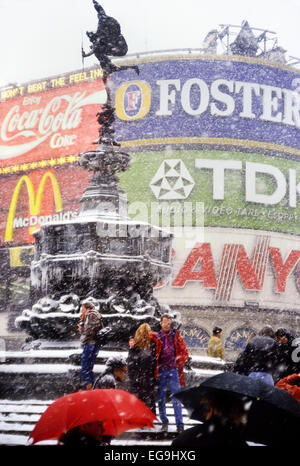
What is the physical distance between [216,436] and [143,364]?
14.5 ft

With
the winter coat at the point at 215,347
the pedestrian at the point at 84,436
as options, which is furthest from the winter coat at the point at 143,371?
the winter coat at the point at 215,347

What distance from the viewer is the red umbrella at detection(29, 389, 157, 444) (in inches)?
145

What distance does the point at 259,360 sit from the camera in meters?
7.04

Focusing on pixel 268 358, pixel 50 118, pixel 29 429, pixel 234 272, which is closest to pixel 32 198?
pixel 50 118

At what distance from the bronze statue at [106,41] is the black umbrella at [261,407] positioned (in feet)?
27.4

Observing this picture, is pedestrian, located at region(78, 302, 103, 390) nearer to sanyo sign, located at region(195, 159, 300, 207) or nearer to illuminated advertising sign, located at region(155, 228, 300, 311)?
illuminated advertising sign, located at region(155, 228, 300, 311)

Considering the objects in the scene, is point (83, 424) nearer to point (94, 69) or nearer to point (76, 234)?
point (76, 234)

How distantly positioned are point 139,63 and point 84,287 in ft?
79.5

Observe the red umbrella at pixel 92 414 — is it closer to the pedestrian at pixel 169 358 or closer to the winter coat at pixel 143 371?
the winter coat at pixel 143 371

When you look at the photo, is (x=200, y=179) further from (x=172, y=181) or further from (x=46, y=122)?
(x=46, y=122)

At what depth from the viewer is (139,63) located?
3294 cm

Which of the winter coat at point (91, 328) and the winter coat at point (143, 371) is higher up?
the winter coat at point (91, 328)

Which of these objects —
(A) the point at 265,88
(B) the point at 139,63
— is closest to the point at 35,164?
(B) the point at 139,63

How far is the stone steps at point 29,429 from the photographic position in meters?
6.71
